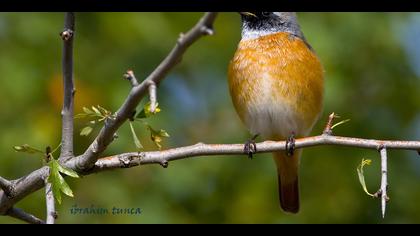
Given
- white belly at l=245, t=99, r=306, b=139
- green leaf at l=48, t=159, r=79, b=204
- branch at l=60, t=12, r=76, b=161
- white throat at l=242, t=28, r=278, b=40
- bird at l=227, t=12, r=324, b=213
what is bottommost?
green leaf at l=48, t=159, r=79, b=204

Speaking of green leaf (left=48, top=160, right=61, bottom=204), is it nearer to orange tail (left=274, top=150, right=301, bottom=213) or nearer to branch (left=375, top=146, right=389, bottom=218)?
branch (left=375, top=146, right=389, bottom=218)

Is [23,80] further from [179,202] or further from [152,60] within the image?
[179,202]

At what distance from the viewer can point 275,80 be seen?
482 cm

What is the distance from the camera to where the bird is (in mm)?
4844

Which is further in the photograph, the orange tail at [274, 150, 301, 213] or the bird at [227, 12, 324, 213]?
the orange tail at [274, 150, 301, 213]

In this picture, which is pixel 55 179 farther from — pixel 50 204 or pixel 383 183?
pixel 383 183

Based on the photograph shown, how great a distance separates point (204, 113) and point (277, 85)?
1.94m

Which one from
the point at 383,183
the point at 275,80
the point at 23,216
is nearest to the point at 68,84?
the point at 23,216

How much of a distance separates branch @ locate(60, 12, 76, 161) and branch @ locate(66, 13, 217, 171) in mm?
76

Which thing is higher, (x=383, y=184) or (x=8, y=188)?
(x=8, y=188)

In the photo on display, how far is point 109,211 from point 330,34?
2.53 m

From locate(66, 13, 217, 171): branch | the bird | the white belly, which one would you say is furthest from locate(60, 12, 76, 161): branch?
the white belly

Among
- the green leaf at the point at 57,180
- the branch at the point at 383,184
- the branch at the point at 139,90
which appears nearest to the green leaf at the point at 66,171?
the green leaf at the point at 57,180
